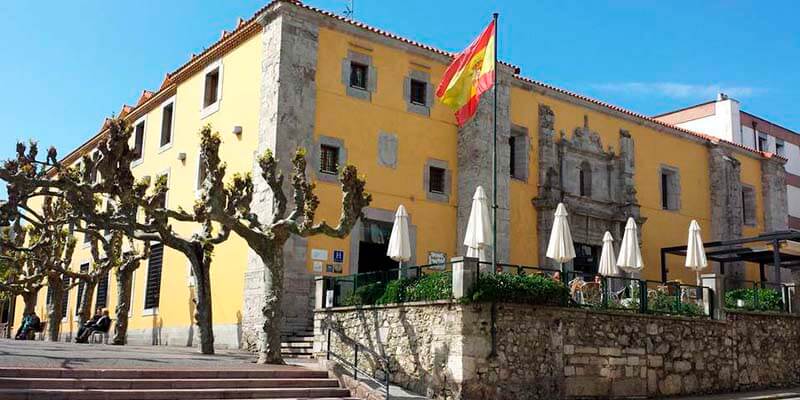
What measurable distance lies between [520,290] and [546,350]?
135 centimetres

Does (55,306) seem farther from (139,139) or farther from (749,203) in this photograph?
(749,203)

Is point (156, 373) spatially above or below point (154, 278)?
below

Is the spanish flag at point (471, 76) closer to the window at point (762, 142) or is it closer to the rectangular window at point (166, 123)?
the rectangular window at point (166, 123)

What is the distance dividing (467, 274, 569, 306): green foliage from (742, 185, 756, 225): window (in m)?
21.4

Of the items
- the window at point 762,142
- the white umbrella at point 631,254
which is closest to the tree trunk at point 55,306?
the white umbrella at point 631,254

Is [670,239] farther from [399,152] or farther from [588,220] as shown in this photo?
[399,152]

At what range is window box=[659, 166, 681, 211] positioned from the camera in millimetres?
31250

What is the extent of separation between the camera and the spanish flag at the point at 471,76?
18.2 meters

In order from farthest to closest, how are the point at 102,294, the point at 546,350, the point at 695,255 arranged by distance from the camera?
the point at 102,294 < the point at 695,255 < the point at 546,350

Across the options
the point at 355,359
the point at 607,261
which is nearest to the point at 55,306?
the point at 355,359

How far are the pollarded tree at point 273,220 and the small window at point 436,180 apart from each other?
762cm

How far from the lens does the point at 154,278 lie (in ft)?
89.1

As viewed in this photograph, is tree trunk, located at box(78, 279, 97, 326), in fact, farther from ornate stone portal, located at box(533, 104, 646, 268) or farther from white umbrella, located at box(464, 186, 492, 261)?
ornate stone portal, located at box(533, 104, 646, 268)

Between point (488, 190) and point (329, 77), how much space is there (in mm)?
5924
